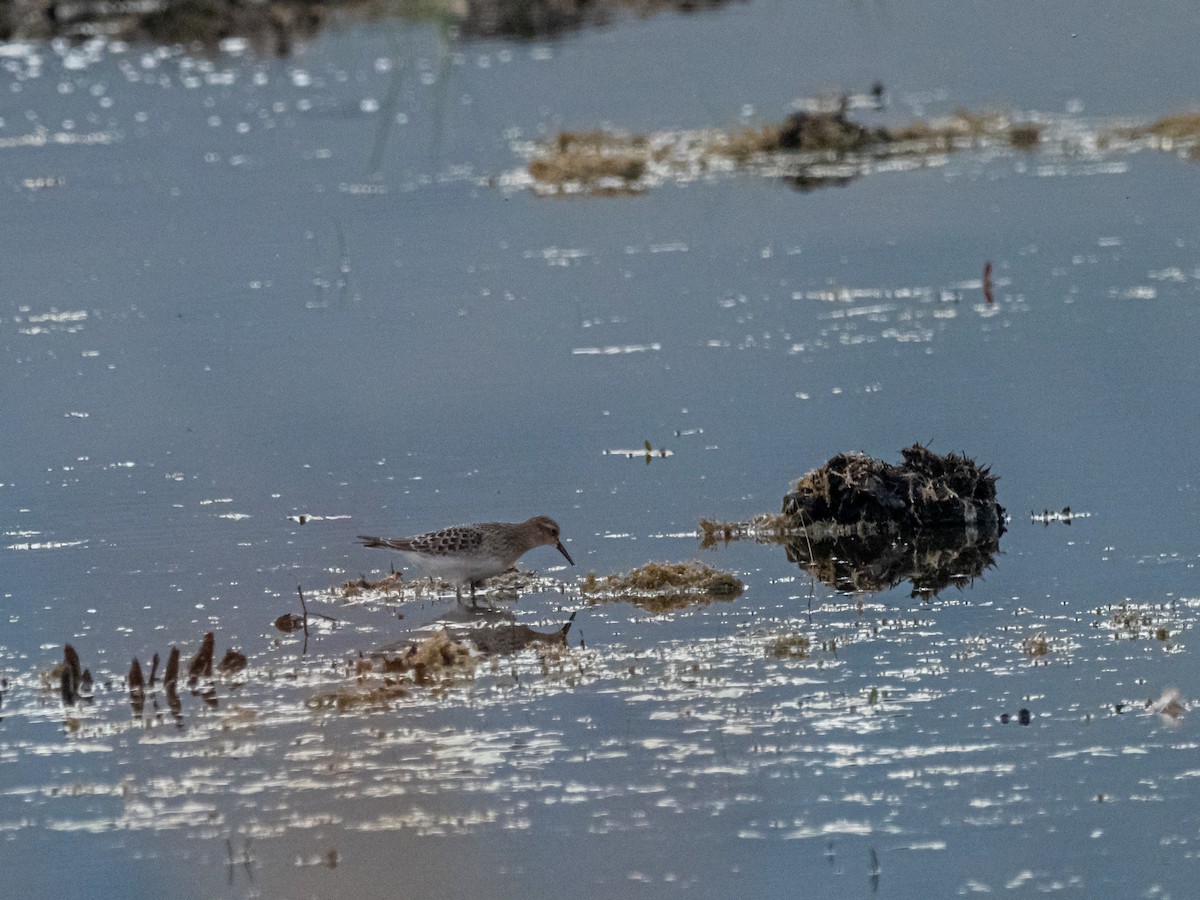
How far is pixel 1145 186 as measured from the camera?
2783cm

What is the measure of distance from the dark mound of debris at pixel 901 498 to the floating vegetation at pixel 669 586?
56.4 inches

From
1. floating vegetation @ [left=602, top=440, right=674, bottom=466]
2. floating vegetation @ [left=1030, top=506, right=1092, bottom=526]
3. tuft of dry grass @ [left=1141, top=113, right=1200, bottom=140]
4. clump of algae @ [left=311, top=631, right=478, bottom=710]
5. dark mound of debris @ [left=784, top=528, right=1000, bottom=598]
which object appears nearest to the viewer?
clump of algae @ [left=311, top=631, right=478, bottom=710]

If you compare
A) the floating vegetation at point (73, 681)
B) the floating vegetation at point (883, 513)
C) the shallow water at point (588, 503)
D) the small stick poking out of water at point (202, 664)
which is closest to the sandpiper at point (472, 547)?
the shallow water at point (588, 503)

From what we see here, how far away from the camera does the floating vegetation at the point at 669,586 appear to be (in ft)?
42.0

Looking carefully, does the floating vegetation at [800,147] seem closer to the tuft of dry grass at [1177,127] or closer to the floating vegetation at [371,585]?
the tuft of dry grass at [1177,127]

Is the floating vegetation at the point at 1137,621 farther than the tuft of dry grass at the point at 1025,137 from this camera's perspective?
No

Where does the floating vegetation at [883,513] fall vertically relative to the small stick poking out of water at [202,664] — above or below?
above

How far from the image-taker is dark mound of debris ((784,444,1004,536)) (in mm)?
14141

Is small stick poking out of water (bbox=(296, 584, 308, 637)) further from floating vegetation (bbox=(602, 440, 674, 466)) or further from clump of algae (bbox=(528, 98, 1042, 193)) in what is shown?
clump of algae (bbox=(528, 98, 1042, 193))

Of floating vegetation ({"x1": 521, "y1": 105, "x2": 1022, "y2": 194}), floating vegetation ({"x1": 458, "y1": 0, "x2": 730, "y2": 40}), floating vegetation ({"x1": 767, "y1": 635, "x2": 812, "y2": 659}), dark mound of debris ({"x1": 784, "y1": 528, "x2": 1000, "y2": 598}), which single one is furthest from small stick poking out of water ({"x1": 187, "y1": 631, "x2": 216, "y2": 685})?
floating vegetation ({"x1": 458, "y1": 0, "x2": 730, "y2": 40})

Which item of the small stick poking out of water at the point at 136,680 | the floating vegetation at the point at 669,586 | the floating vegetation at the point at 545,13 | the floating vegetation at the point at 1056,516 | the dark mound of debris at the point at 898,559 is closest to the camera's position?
the small stick poking out of water at the point at 136,680

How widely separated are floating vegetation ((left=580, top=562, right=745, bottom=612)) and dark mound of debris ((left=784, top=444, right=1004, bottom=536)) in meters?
1.43

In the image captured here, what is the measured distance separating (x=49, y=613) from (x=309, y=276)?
1192 centimetres

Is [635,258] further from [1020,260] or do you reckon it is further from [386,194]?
[386,194]
